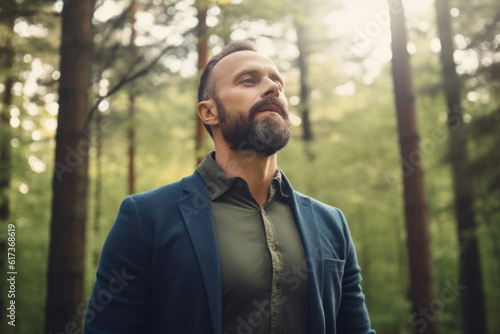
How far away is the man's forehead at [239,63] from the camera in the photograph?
2.33 m

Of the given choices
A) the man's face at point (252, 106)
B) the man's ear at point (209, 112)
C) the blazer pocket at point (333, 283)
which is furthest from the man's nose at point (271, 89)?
the blazer pocket at point (333, 283)

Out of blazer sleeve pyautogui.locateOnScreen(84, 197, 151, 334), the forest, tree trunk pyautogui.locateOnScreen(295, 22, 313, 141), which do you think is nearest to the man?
blazer sleeve pyautogui.locateOnScreen(84, 197, 151, 334)

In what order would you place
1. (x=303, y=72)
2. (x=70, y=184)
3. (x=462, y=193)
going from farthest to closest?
(x=303, y=72), (x=462, y=193), (x=70, y=184)

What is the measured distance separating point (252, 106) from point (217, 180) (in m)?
0.48

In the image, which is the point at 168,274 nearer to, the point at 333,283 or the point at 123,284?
the point at 123,284

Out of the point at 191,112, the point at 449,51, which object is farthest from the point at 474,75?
the point at 191,112

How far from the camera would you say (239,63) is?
92.6 inches

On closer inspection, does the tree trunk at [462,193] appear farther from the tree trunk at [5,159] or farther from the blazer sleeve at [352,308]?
the tree trunk at [5,159]

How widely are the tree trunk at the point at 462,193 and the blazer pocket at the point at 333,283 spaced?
269 inches

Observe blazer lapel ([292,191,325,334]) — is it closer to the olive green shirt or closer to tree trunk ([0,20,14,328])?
the olive green shirt

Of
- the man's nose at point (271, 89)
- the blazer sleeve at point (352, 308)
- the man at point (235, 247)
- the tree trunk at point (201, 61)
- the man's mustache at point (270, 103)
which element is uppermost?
the tree trunk at point (201, 61)

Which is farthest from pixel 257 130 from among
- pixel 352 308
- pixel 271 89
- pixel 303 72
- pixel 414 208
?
pixel 303 72

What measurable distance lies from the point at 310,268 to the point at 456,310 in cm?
2109

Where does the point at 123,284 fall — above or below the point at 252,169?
below
